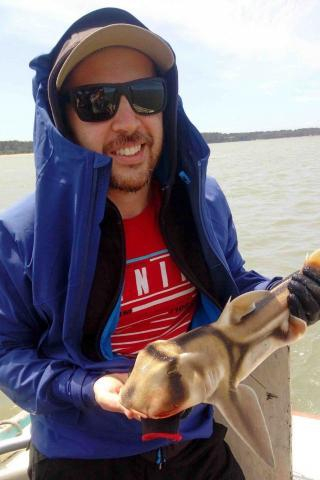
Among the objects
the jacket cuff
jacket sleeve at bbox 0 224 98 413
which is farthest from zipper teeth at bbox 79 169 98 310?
the jacket cuff

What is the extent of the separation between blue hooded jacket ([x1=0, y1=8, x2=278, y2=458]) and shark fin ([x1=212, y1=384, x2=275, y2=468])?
0.43 m

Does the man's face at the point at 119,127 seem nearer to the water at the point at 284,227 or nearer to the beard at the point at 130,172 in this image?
the beard at the point at 130,172

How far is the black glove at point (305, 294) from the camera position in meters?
2.23

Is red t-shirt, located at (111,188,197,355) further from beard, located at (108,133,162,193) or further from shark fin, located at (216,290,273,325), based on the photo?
shark fin, located at (216,290,273,325)

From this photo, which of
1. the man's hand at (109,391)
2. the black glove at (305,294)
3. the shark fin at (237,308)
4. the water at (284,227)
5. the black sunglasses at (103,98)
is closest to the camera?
the man's hand at (109,391)

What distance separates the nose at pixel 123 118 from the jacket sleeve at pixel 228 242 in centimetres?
63

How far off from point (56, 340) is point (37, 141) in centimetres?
96

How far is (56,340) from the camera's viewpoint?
246cm

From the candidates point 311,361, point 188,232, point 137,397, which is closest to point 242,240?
point 311,361

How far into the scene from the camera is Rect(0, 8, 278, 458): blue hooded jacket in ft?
7.50

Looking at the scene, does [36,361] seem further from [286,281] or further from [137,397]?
[286,281]

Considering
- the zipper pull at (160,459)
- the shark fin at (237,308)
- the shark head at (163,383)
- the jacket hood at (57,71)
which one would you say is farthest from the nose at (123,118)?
the zipper pull at (160,459)

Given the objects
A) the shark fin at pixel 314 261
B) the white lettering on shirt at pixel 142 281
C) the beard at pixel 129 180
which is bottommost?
the white lettering on shirt at pixel 142 281

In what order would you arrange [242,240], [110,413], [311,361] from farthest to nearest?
[242,240], [311,361], [110,413]
